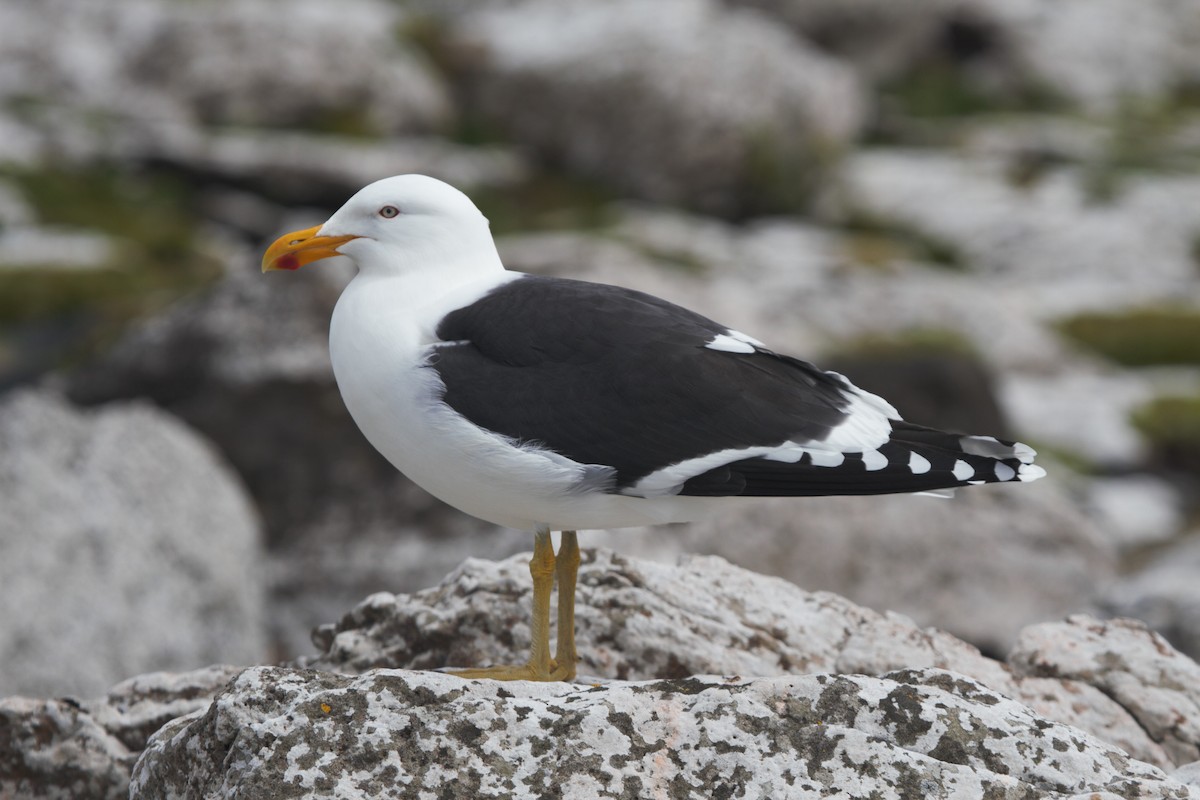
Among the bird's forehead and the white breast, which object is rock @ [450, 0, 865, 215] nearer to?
the bird's forehead

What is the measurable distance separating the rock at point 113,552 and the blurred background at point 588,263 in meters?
0.02

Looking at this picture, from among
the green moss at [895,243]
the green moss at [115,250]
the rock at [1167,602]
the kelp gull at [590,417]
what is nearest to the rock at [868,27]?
the green moss at [895,243]

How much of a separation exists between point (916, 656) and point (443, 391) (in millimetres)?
2431

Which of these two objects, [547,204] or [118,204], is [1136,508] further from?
[118,204]

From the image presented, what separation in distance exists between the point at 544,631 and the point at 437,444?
2.96ft

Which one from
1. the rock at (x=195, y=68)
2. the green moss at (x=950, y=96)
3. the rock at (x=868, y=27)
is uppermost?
the rock at (x=868, y=27)

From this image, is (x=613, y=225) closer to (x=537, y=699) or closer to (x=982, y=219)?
(x=982, y=219)

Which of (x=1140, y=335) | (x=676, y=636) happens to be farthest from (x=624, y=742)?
(x=1140, y=335)

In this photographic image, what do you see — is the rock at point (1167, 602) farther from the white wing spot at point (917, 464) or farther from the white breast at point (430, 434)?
the white breast at point (430, 434)

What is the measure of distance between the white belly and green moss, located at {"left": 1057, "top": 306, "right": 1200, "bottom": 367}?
16.4 meters

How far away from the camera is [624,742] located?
4418 millimetres

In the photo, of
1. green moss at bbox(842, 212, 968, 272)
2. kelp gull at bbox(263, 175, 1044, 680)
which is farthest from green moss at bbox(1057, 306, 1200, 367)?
kelp gull at bbox(263, 175, 1044, 680)

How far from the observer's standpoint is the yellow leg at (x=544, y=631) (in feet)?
18.3

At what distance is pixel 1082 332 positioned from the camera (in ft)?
67.5
